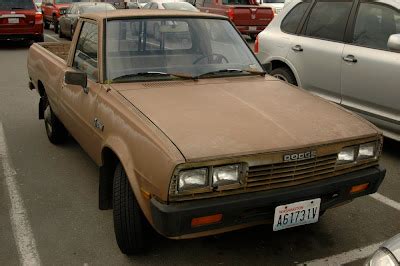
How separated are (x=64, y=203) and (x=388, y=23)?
3.85 m

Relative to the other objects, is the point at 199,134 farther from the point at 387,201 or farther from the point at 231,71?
the point at 387,201

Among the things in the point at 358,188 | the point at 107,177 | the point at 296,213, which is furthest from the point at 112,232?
the point at 358,188

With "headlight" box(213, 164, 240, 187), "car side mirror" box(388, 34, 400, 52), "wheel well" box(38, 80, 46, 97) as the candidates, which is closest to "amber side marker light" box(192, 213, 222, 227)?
"headlight" box(213, 164, 240, 187)

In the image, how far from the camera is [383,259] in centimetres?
210

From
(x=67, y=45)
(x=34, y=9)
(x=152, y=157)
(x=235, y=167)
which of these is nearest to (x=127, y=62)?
(x=152, y=157)

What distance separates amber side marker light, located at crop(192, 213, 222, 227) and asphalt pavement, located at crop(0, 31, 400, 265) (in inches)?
24.2

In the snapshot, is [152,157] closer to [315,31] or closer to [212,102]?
[212,102]

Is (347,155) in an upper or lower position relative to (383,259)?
upper

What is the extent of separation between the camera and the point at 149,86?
140 inches

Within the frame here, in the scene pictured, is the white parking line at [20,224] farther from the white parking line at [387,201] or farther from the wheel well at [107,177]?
the white parking line at [387,201]

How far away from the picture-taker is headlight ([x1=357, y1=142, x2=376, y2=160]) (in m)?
3.08

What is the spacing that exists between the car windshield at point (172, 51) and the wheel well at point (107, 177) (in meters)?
0.63

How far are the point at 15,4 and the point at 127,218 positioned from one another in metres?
12.4

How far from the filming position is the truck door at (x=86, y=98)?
11.9 ft
